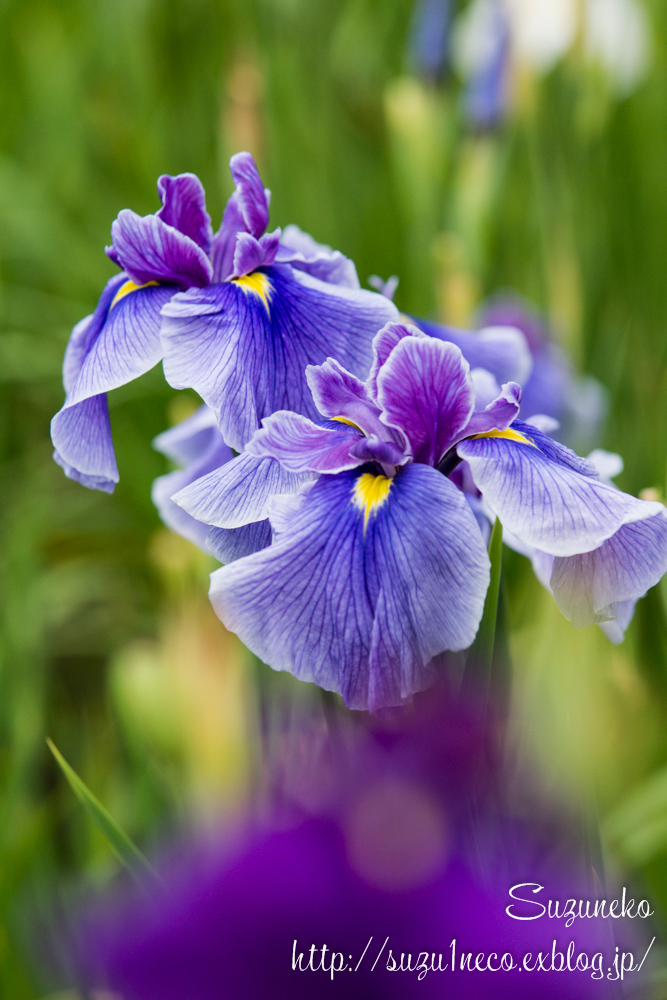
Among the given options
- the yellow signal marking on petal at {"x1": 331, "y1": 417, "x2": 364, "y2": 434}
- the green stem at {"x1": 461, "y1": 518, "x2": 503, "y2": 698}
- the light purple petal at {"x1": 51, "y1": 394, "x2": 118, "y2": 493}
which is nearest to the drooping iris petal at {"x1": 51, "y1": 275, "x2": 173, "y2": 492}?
the light purple petal at {"x1": 51, "y1": 394, "x2": 118, "y2": 493}

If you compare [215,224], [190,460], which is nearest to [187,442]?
[190,460]

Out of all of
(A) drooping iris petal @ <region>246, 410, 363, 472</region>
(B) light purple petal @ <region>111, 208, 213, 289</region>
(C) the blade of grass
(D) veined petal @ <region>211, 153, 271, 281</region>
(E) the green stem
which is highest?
(D) veined petal @ <region>211, 153, 271, 281</region>

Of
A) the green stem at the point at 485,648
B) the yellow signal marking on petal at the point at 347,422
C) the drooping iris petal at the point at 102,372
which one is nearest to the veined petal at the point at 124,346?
the drooping iris petal at the point at 102,372

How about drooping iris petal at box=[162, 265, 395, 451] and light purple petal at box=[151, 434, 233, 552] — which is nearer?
drooping iris petal at box=[162, 265, 395, 451]

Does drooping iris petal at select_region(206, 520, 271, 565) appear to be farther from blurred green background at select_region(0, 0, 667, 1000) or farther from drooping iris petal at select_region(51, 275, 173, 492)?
blurred green background at select_region(0, 0, 667, 1000)

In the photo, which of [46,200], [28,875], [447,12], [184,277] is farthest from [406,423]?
[46,200]

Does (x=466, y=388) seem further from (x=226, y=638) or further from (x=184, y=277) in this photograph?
(x=226, y=638)

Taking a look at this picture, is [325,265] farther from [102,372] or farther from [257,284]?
[102,372]
